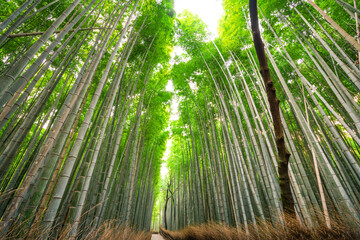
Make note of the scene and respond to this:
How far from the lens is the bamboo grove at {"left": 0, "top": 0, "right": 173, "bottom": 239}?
130 centimetres

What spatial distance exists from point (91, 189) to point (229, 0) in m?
5.13

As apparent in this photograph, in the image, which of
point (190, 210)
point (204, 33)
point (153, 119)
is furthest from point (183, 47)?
point (190, 210)

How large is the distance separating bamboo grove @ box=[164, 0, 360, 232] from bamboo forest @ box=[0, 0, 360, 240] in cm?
4

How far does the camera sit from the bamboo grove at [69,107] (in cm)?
130

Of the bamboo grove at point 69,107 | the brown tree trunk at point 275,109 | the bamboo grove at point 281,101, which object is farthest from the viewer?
the bamboo grove at point 281,101

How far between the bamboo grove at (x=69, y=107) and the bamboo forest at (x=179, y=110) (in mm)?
21

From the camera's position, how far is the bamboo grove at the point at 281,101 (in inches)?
87.0

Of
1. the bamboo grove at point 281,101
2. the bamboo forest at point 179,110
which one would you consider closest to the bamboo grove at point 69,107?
the bamboo forest at point 179,110

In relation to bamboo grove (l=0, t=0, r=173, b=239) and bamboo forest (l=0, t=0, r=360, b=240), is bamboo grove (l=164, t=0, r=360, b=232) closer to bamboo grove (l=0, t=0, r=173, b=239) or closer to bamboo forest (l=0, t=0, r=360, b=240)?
bamboo forest (l=0, t=0, r=360, b=240)

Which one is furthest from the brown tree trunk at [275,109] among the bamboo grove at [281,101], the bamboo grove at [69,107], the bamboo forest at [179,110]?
the bamboo grove at [69,107]

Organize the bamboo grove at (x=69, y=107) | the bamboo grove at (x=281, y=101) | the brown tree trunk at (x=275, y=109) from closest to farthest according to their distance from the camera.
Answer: the brown tree trunk at (x=275, y=109) < the bamboo grove at (x=69, y=107) < the bamboo grove at (x=281, y=101)

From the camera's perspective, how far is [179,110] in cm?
619

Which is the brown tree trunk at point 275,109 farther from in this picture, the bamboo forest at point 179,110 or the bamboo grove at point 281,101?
the bamboo grove at point 281,101

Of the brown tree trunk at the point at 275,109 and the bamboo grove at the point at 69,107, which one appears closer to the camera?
the brown tree trunk at the point at 275,109
